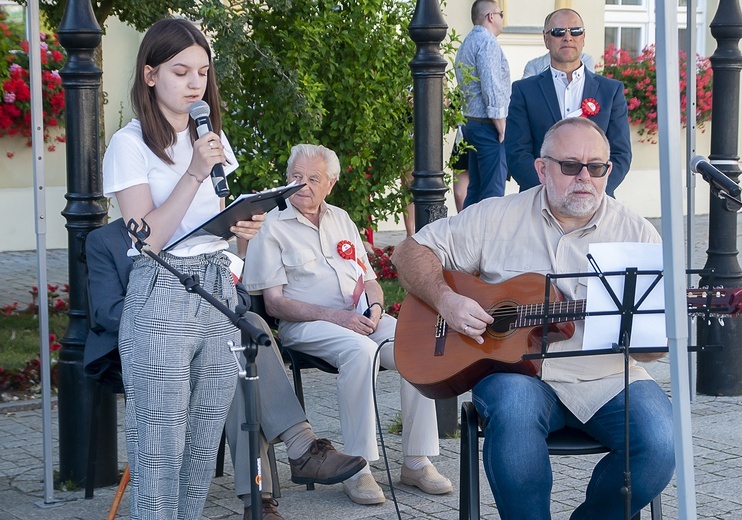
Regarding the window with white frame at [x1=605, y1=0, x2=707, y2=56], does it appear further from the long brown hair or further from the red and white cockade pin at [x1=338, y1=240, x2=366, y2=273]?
the long brown hair

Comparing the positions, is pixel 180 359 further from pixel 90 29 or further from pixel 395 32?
pixel 395 32

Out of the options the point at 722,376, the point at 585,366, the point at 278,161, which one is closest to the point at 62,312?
the point at 278,161

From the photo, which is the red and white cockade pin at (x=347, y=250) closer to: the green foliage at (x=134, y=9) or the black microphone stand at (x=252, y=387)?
the black microphone stand at (x=252, y=387)

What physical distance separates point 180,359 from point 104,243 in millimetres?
743

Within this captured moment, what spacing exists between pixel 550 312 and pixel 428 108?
1.91m

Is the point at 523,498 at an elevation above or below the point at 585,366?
below

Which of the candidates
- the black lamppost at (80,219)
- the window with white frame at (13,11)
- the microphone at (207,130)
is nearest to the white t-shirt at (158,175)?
the microphone at (207,130)

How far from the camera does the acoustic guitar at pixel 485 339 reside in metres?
3.64

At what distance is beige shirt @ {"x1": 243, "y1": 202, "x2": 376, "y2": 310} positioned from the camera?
16.0 feet

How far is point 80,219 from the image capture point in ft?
15.3

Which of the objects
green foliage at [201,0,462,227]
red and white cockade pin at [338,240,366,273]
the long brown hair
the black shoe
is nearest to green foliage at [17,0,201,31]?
green foliage at [201,0,462,227]

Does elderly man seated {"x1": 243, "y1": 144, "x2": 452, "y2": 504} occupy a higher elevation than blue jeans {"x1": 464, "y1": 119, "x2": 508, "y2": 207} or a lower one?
lower

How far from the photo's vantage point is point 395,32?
752cm

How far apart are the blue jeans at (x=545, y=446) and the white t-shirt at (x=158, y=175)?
1.06 meters
